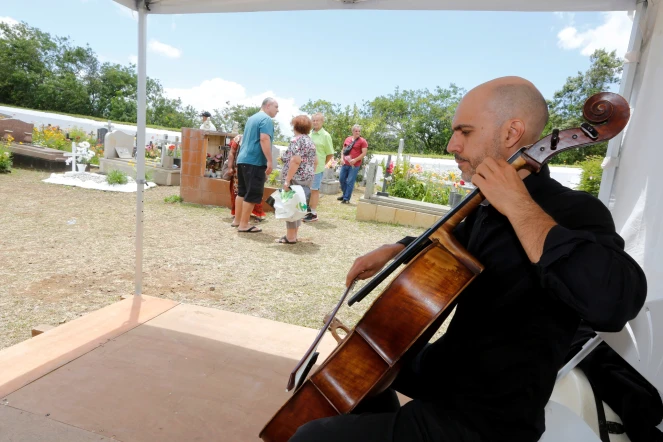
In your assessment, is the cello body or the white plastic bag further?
the white plastic bag

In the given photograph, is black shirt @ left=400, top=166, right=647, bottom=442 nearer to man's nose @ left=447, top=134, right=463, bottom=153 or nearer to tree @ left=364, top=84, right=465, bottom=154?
man's nose @ left=447, top=134, right=463, bottom=153

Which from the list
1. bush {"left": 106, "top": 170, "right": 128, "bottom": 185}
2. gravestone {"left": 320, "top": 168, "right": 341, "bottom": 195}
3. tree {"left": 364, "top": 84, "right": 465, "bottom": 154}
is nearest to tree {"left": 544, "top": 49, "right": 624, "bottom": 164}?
tree {"left": 364, "top": 84, "right": 465, "bottom": 154}

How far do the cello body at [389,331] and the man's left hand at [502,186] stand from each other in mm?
172

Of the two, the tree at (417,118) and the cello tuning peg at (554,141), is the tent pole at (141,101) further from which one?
the tree at (417,118)

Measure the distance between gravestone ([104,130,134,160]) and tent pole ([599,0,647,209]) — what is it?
12.2 m

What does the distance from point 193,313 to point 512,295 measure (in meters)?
2.74

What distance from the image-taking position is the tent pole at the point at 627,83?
2152 millimetres

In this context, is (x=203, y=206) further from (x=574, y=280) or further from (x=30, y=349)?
(x=574, y=280)

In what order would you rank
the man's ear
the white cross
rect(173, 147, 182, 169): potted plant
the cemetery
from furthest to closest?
rect(173, 147, 182, 169): potted plant
the white cross
the cemetery
the man's ear

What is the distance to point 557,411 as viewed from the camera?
1.28m

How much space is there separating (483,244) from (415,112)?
36876mm

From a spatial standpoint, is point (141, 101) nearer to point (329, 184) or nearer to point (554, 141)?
point (554, 141)

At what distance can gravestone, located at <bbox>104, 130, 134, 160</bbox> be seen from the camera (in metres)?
11.6

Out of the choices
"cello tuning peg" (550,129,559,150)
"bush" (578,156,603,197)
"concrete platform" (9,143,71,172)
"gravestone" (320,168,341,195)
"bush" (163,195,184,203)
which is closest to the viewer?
"cello tuning peg" (550,129,559,150)
